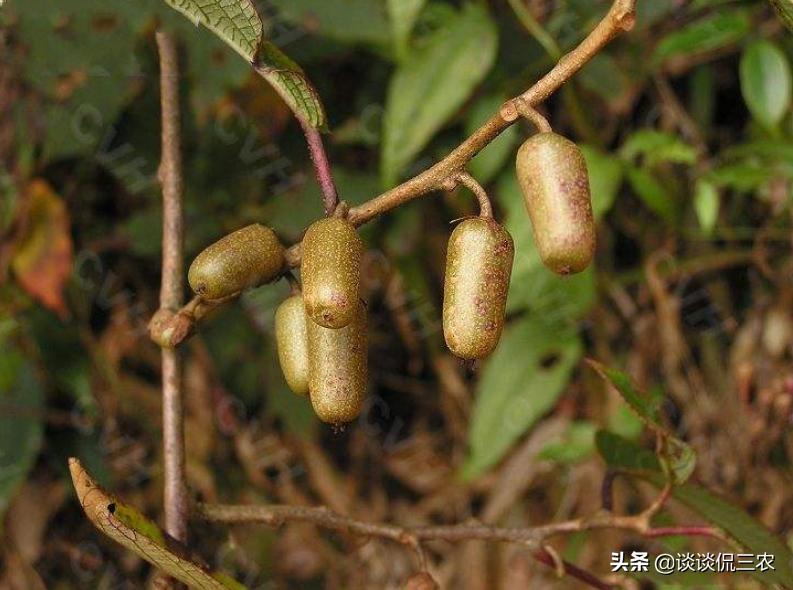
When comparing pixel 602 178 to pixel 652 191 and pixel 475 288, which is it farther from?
pixel 475 288

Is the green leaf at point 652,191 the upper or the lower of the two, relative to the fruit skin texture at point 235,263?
lower

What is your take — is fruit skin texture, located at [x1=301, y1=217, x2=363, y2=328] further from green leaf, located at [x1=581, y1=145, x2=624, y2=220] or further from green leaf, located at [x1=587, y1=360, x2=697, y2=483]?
green leaf, located at [x1=581, y1=145, x2=624, y2=220]

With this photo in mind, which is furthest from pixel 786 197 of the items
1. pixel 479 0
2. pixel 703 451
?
pixel 479 0

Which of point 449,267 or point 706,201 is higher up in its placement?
point 449,267

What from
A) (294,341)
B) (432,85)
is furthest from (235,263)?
(432,85)

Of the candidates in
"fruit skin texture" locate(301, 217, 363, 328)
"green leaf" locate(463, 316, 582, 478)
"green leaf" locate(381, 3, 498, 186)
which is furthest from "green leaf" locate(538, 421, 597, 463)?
"fruit skin texture" locate(301, 217, 363, 328)

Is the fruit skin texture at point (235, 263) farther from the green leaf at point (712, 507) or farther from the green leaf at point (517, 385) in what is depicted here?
the green leaf at point (517, 385)

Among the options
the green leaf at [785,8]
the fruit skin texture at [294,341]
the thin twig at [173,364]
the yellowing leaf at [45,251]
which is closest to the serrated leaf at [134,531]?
the thin twig at [173,364]
